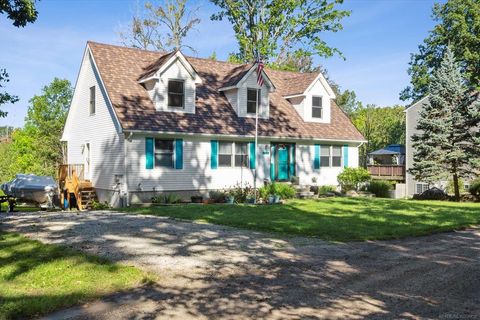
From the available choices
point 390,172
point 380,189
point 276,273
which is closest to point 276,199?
point 380,189

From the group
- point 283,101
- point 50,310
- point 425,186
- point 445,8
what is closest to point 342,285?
point 50,310

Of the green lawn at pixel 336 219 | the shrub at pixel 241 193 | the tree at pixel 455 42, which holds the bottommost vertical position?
the green lawn at pixel 336 219

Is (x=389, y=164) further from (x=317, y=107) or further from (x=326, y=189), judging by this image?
(x=326, y=189)

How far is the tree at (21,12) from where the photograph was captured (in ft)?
43.7

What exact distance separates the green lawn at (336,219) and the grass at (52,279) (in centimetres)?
574

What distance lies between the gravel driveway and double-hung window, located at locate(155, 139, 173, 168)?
972 cm

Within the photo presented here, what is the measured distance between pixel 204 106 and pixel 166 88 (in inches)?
99.1

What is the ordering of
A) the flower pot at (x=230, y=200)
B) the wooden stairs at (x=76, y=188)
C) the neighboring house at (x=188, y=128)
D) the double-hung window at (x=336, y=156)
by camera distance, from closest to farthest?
1. the neighboring house at (x=188, y=128)
2. the flower pot at (x=230, y=200)
3. the wooden stairs at (x=76, y=188)
4. the double-hung window at (x=336, y=156)

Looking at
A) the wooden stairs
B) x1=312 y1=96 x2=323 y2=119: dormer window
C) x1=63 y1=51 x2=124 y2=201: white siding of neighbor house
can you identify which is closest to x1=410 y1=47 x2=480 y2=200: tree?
x1=312 y1=96 x2=323 y2=119: dormer window

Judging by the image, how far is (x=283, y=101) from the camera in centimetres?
2905

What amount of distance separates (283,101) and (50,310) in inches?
956

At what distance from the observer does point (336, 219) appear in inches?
600

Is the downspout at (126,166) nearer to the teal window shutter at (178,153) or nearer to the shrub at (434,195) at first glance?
the teal window shutter at (178,153)

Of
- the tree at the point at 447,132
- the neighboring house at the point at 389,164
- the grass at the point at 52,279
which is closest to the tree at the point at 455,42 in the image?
the neighboring house at the point at 389,164
